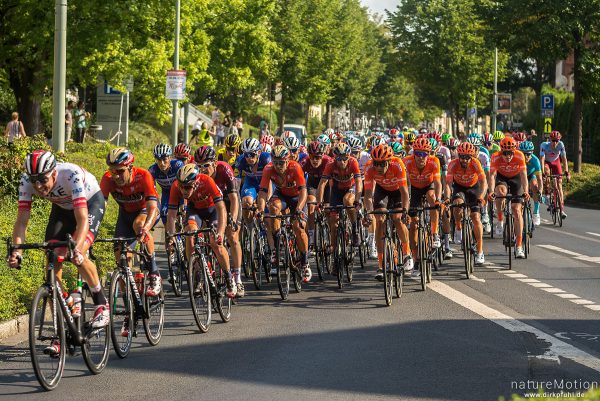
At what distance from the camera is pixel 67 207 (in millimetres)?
9914

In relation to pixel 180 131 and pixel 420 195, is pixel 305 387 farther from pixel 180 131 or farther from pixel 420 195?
pixel 180 131

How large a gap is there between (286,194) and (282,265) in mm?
1121

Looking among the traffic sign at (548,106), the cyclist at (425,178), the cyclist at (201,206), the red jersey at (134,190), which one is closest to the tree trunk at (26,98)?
the traffic sign at (548,106)

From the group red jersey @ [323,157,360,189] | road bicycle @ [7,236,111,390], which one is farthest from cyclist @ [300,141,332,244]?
road bicycle @ [7,236,111,390]

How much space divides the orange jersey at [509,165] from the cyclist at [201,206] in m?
7.02

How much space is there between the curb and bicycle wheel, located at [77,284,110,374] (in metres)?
1.78

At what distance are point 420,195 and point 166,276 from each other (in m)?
3.78

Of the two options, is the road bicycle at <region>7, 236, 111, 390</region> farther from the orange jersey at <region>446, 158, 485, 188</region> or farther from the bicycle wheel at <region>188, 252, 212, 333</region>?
the orange jersey at <region>446, 158, 485, 188</region>

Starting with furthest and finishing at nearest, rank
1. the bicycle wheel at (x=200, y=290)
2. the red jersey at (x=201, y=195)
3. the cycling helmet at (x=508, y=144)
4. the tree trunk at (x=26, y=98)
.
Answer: the tree trunk at (x=26, y=98), the cycling helmet at (x=508, y=144), the red jersey at (x=201, y=195), the bicycle wheel at (x=200, y=290)

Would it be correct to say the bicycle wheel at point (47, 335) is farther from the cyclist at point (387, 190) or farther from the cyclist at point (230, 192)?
the cyclist at point (387, 190)

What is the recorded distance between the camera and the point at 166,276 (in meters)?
16.4

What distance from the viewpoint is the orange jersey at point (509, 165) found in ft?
60.9

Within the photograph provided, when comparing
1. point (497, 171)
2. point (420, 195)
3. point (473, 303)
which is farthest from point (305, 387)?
point (497, 171)

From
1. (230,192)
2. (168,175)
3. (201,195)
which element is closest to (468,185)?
(168,175)
